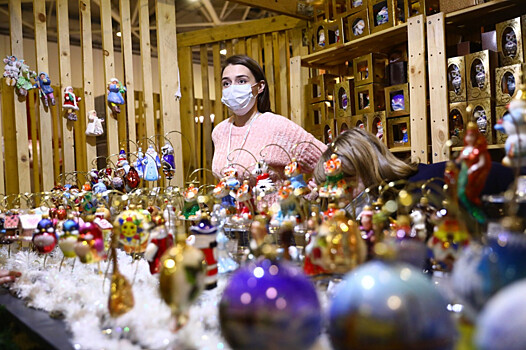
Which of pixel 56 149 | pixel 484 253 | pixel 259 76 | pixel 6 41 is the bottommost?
pixel 484 253

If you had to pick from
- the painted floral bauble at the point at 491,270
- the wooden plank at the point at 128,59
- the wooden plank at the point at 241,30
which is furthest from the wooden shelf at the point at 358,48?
the painted floral bauble at the point at 491,270

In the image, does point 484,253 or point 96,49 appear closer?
point 484,253

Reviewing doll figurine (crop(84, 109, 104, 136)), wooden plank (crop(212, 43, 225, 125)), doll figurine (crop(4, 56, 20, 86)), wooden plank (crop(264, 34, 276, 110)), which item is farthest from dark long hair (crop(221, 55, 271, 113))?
wooden plank (crop(212, 43, 225, 125))

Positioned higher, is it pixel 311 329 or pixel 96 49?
pixel 96 49

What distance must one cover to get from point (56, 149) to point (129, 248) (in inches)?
110

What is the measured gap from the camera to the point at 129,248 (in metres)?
1.57

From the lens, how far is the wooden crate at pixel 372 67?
3.72m

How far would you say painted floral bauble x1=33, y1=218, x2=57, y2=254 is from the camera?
1699mm

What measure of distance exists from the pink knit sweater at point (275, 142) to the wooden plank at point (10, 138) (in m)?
1.77

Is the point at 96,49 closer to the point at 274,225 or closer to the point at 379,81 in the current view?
the point at 379,81

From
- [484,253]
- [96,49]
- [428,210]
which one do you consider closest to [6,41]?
[96,49]

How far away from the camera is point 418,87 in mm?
3293

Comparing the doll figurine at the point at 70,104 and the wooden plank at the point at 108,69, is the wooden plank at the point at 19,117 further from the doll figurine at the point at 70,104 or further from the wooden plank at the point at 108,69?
the wooden plank at the point at 108,69

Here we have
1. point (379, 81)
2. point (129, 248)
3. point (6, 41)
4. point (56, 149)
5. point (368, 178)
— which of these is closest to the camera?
point (129, 248)
